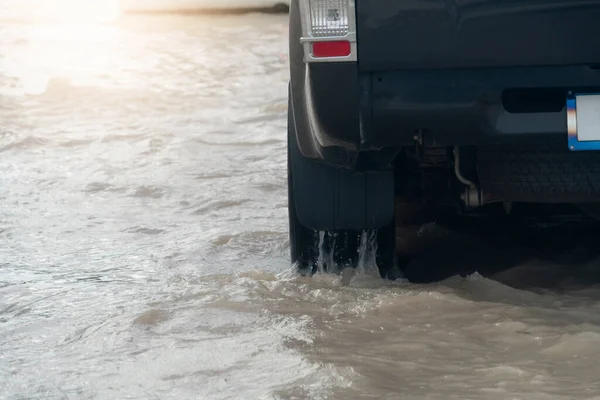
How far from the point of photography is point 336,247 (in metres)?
4.07

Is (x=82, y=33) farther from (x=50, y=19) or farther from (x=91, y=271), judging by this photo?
(x=91, y=271)

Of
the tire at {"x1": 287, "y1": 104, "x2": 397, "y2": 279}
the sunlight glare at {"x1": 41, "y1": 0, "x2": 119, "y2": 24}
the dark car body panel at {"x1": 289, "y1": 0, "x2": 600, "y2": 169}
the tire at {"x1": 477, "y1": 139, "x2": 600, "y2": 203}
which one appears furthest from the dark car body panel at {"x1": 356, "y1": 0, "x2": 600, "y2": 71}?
the sunlight glare at {"x1": 41, "y1": 0, "x2": 119, "y2": 24}

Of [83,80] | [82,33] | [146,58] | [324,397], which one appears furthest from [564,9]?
[82,33]

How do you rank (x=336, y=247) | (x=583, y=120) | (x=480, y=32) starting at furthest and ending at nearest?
(x=336, y=247) < (x=583, y=120) < (x=480, y=32)

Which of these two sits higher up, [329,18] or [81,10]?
[81,10]

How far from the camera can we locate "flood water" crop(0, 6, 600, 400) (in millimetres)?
3033

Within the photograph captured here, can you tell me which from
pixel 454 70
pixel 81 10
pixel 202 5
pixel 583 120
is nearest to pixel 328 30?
pixel 454 70

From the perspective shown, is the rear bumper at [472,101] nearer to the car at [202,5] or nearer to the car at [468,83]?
the car at [468,83]

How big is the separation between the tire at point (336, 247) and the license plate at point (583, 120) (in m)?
0.96

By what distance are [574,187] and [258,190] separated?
2.77 meters

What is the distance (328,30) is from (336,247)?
109 centimetres

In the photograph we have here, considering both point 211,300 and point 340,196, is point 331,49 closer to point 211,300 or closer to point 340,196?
point 340,196

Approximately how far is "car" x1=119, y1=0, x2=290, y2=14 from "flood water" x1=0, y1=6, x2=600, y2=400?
6243 millimetres

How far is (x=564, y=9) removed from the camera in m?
3.09
